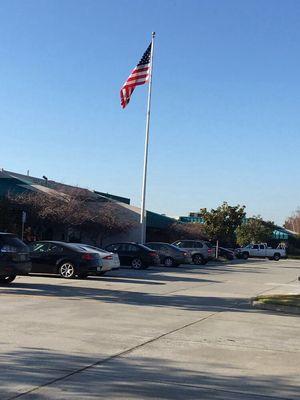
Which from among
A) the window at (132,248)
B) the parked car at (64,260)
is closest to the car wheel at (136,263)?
the window at (132,248)

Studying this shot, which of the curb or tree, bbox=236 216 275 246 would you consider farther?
tree, bbox=236 216 275 246

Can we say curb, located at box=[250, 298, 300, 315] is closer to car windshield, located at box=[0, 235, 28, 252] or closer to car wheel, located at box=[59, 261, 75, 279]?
car windshield, located at box=[0, 235, 28, 252]

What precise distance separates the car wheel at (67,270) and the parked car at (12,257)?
11.3 ft

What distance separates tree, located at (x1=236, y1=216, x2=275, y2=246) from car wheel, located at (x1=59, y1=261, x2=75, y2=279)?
174ft

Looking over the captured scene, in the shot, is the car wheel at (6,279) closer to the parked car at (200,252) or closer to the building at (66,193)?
the building at (66,193)

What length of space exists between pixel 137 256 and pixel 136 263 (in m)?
0.36

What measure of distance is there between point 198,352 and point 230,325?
318 centimetres

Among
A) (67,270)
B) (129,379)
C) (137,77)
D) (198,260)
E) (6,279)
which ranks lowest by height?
(129,379)

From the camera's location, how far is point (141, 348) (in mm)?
8812

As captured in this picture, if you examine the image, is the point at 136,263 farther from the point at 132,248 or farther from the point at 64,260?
the point at 64,260

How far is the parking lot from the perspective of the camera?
21.7ft

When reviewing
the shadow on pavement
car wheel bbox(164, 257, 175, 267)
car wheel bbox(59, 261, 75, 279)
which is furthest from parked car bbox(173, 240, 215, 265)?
the shadow on pavement

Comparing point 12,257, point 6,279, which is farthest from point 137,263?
point 12,257

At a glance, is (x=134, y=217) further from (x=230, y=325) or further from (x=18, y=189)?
(x=230, y=325)
